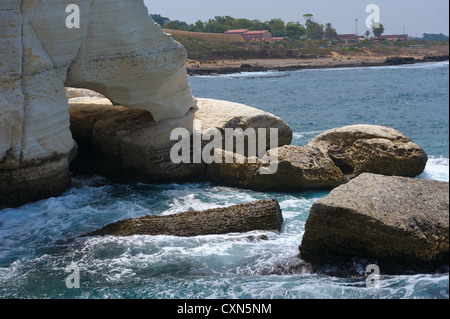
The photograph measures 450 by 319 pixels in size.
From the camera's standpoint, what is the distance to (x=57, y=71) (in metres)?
12.0

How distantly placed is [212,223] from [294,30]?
296 feet

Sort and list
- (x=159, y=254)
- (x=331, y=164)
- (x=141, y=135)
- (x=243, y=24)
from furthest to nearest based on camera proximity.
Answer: (x=243, y=24) < (x=141, y=135) < (x=331, y=164) < (x=159, y=254)

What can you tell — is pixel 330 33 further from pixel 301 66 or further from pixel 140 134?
pixel 140 134

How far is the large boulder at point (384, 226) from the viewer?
7.71 m

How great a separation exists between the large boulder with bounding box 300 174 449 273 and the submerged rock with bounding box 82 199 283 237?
4.64 feet

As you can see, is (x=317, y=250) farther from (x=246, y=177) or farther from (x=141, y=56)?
(x=141, y=56)

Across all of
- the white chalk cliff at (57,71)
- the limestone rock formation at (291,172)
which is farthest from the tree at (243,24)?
the limestone rock formation at (291,172)

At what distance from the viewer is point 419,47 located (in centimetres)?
8519

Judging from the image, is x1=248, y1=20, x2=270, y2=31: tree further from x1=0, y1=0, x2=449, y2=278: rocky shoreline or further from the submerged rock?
the submerged rock

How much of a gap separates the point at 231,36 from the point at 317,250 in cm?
7178

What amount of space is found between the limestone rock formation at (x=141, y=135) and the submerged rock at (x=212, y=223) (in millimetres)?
3200

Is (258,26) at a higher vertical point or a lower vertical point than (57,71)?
higher

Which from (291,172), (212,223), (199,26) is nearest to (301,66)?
(199,26)
